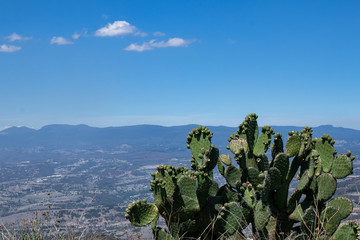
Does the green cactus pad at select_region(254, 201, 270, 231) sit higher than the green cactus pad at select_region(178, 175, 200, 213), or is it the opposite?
the green cactus pad at select_region(178, 175, 200, 213)

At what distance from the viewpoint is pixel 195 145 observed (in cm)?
488

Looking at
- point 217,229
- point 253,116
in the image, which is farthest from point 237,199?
point 253,116

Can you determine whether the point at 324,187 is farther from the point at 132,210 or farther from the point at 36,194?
the point at 36,194

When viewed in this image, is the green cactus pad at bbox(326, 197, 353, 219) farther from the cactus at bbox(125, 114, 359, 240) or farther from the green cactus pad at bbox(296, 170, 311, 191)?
the green cactus pad at bbox(296, 170, 311, 191)

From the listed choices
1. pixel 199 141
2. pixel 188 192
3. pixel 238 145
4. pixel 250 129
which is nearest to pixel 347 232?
pixel 238 145

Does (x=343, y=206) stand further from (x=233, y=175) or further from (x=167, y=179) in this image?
(x=167, y=179)

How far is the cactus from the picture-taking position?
4.47 meters

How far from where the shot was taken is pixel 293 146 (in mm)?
4887

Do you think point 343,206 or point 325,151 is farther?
point 325,151

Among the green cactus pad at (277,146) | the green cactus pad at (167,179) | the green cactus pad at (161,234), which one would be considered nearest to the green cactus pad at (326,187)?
the green cactus pad at (277,146)

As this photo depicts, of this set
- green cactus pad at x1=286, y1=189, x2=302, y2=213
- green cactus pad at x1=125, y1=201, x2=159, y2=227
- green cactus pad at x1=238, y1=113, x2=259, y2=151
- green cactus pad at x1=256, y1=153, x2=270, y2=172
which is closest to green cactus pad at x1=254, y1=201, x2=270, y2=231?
green cactus pad at x1=286, y1=189, x2=302, y2=213

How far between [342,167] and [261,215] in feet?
3.89

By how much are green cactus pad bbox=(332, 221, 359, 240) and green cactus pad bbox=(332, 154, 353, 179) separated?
58cm

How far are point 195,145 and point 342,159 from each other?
5.94 ft
